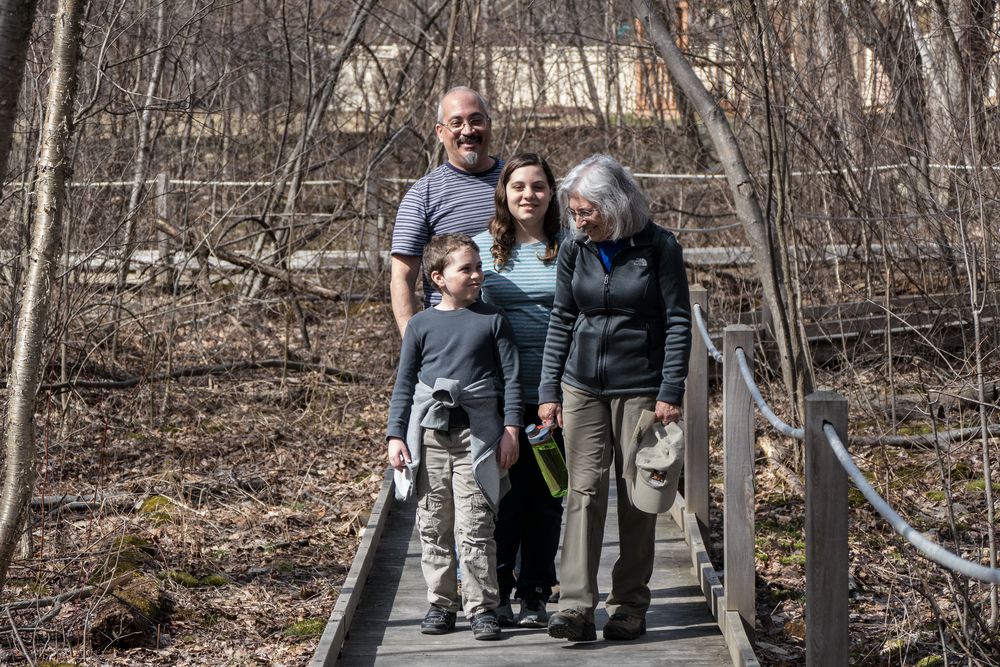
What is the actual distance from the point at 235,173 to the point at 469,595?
9.42 metres

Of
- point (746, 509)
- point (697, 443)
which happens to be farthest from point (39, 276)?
point (697, 443)

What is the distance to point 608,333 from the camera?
448 cm

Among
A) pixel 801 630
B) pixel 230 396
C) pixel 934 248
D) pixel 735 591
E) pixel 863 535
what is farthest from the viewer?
pixel 230 396

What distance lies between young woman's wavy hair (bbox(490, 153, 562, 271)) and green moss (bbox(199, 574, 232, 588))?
3.04 m

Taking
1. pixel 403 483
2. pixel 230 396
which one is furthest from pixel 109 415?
pixel 403 483

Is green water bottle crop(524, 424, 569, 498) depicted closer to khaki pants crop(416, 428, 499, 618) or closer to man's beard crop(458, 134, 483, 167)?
khaki pants crop(416, 428, 499, 618)

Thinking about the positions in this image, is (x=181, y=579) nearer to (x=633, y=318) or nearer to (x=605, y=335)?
(x=605, y=335)

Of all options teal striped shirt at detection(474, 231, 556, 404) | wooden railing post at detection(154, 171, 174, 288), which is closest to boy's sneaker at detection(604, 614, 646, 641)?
teal striped shirt at detection(474, 231, 556, 404)

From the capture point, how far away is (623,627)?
15.4 feet

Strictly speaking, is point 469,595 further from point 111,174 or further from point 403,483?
point 111,174

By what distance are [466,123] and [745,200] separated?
8.71ft

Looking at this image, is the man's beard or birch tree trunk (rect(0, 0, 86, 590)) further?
birch tree trunk (rect(0, 0, 86, 590))

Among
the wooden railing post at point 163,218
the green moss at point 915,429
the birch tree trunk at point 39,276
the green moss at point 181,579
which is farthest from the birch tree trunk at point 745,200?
the wooden railing post at point 163,218

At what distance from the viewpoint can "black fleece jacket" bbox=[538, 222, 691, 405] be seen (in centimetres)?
443
